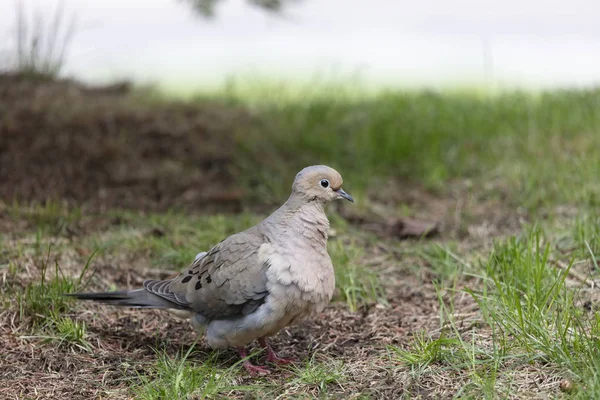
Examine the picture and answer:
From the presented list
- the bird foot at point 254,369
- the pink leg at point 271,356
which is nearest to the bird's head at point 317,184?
the pink leg at point 271,356

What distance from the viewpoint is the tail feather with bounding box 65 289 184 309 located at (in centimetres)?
353

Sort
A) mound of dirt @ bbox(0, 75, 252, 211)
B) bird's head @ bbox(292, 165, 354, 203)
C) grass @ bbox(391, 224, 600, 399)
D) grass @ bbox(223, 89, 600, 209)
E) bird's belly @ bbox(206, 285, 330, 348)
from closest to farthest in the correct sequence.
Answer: grass @ bbox(391, 224, 600, 399) < bird's belly @ bbox(206, 285, 330, 348) < bird's head @ bbox(292, 165, 354, 203) < mound of dirt @ bbox(0, 75, 252, 211) < grass @ bbox(223, 89, 600, 209)

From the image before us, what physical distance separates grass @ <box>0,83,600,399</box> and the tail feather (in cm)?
17

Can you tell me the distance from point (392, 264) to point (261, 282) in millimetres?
1512

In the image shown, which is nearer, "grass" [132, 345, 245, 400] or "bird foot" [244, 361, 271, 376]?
"grass" [132, 345, 245, 400]

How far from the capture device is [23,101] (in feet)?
24.2

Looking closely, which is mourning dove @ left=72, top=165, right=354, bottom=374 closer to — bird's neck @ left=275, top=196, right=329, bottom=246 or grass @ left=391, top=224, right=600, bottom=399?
bird's neck @ left=275, top=196, right=329, bottom=246

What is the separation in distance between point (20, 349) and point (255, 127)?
453 cm

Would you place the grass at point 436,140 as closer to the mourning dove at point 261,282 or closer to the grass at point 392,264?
the grass at point 392,264

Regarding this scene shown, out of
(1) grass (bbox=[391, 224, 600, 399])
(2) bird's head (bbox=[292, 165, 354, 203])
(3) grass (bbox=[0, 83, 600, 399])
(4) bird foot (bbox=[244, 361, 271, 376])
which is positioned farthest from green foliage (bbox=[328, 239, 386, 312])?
(4) bird foot (bbox=[244, 361, 271, 376])

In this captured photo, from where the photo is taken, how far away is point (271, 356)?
3.44 metres

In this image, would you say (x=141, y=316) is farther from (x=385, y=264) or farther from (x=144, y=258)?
(x=385, y=264)

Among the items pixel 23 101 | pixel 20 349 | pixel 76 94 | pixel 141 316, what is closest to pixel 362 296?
pixel 141 316

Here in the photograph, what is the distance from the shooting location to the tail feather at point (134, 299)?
3.53m
